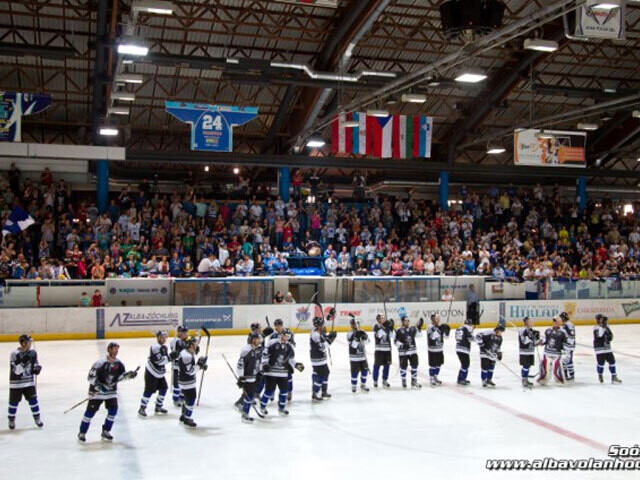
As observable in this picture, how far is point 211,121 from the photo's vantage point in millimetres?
23875

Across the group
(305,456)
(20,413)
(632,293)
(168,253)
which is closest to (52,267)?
(168,253)

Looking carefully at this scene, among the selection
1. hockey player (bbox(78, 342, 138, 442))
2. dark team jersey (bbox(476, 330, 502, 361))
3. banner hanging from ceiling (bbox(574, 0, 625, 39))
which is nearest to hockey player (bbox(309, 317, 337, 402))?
dark team jersey (bbox(476, 330, 502, 361))

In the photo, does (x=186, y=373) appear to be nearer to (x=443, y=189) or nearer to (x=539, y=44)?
(x=539, y=44)

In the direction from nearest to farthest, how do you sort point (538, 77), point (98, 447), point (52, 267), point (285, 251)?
point (98, 447), point (52, 267), point (285, 251), point (538, 77)

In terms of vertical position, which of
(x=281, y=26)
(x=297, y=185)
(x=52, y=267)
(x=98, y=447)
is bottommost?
(x=98, y=447)

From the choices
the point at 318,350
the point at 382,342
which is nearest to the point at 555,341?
the point at 382,342

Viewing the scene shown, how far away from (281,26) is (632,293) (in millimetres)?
17218

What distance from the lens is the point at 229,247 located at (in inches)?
1035


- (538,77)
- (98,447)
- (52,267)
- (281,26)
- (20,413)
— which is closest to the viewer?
(98,447)

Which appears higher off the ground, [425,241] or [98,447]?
[425,241]

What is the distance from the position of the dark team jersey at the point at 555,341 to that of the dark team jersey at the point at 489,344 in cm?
123

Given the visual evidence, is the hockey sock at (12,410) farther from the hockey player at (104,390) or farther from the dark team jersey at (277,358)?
the dark team jersey at (277,358)

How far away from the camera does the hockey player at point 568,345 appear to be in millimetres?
14729

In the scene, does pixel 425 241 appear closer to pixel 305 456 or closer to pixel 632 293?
pixel 632 293
